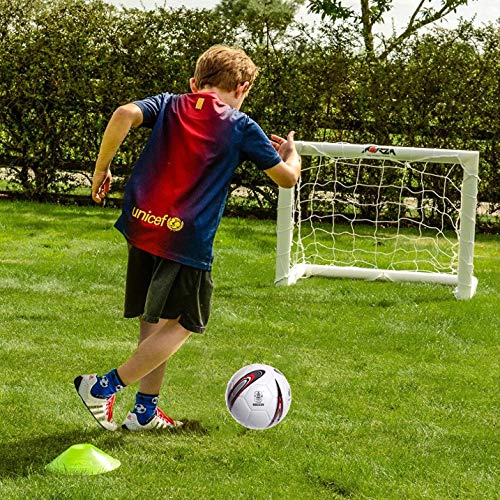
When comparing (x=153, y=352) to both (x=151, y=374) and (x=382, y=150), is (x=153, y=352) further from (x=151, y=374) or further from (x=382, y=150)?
(x=382, y=150)

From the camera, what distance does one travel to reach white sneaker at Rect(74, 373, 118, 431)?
409 cm

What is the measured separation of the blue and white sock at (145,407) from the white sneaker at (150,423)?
0.05 feet

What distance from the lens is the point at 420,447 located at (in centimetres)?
425

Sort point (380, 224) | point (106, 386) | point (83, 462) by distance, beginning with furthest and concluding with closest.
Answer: point (380, 224)
point (106, 386)
point (83, 462)

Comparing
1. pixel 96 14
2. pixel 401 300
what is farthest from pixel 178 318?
pixel 96 14

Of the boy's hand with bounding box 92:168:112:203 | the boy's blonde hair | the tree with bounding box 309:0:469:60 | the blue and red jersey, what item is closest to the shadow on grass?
the blue and red jersey

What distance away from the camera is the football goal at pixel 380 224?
762 cm

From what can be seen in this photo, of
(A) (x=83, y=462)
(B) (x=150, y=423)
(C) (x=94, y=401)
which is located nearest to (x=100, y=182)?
(C) (x=94, y=401)

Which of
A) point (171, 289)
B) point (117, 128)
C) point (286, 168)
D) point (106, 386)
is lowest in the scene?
point (106, 386)

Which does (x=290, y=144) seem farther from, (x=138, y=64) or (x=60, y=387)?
(x=138, y=64)

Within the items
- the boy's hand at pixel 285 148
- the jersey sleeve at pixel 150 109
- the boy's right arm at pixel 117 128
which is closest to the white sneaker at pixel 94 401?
the boy's right arm at pixel 117 128

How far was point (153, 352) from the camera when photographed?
4.04 meters

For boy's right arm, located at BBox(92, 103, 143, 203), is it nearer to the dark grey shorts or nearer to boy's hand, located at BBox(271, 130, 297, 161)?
the dark grey shorts

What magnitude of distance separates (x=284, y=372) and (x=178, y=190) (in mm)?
1720
